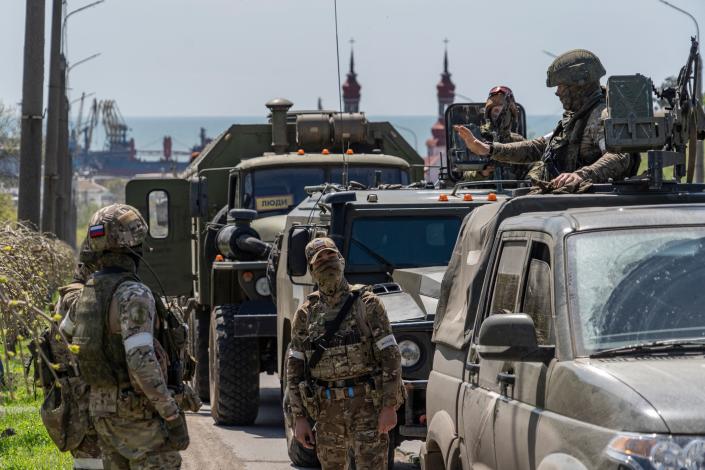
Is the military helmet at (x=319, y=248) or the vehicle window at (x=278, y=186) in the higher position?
the vehicle window at (x=278, y=186)

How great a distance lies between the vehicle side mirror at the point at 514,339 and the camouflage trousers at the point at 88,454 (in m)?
2.70

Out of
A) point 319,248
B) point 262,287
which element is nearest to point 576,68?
point 319,248

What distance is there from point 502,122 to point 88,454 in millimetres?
5765

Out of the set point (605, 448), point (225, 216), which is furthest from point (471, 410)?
point (225, 216)

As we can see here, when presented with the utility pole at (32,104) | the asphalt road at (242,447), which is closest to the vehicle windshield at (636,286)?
the asphalt road at (242,447)

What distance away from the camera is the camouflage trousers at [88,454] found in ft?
24.3

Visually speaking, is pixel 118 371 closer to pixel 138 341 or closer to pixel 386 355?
pixel 138 341

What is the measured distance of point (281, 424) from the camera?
14.2 metres

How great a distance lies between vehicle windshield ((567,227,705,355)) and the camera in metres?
5.45

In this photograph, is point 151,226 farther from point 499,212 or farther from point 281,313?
point 499,212

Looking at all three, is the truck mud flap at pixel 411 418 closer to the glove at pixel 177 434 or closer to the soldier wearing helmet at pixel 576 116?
the soldier wearing helmet at pixel 576 116

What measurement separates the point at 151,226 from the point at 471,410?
1173 centimetres

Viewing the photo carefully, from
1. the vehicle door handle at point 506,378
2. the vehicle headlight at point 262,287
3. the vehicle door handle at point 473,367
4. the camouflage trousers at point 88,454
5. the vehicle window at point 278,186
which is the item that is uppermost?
the vehicle window at point 278,186

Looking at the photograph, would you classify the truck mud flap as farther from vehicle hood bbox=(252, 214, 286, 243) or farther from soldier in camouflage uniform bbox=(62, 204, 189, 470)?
vehicle hood bbox=(252, 214, 286, 243)
